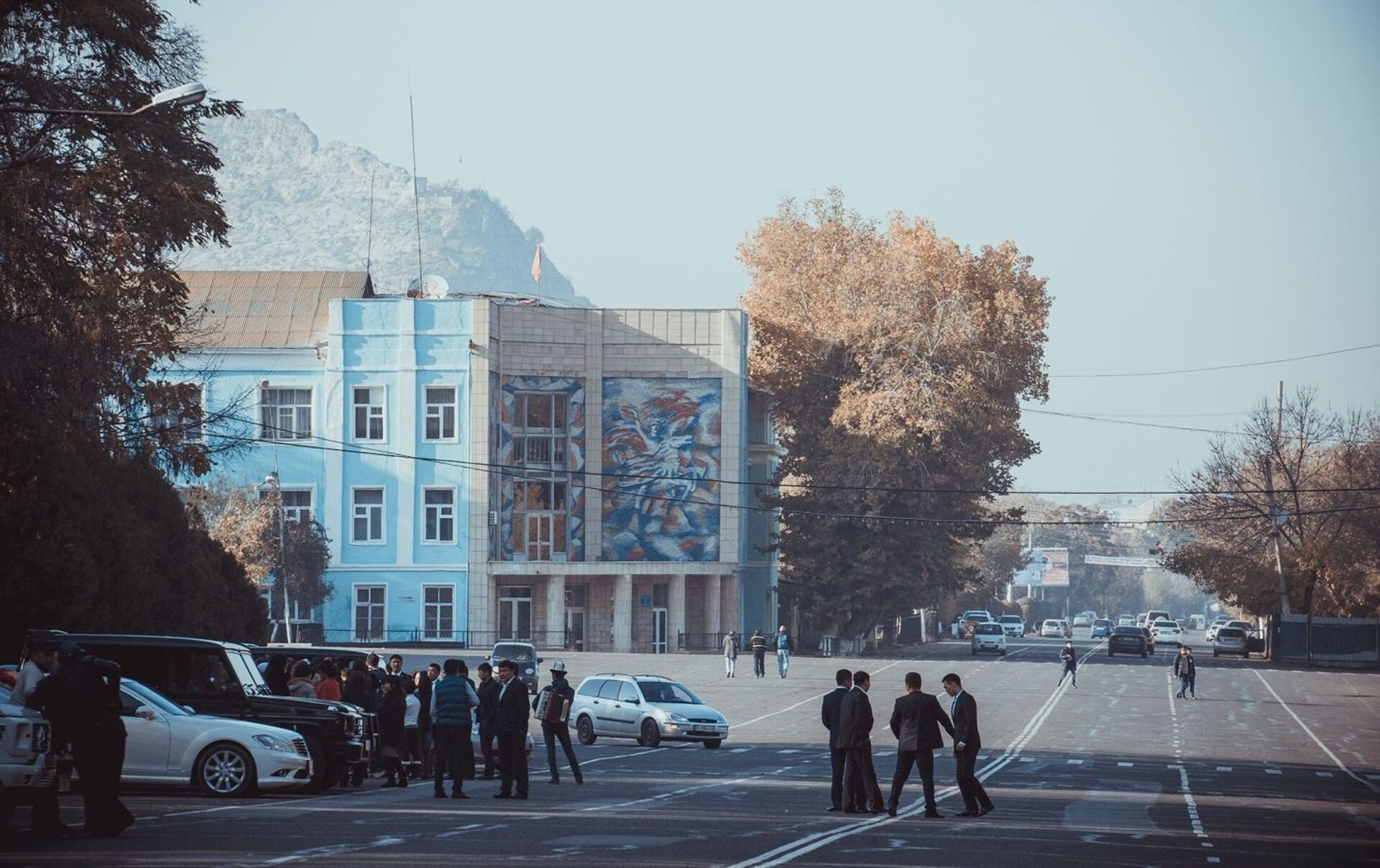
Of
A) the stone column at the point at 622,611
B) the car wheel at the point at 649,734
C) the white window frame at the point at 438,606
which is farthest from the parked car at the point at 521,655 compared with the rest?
the stone column at the point at 622,611

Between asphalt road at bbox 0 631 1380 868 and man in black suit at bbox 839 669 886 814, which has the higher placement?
man in black suit at bbox 839 669 886 814

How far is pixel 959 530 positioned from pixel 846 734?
206 feet

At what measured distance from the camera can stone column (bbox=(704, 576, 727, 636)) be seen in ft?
266

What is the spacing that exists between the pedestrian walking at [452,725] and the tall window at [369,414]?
5338cm

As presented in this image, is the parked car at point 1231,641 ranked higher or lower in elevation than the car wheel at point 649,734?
higher

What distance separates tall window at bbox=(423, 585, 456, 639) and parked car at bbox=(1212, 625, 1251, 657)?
36992 mm

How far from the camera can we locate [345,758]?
25.1m

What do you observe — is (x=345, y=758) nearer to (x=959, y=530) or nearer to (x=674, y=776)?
(x=674, y=776)

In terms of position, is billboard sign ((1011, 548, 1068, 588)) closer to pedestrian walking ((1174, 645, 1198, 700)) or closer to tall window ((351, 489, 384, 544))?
tall window ((351, 489, 384, 544))

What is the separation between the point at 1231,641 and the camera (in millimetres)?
87812

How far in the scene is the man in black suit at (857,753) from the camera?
2183 centimetres

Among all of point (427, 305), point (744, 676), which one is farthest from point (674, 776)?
point (427, 305)

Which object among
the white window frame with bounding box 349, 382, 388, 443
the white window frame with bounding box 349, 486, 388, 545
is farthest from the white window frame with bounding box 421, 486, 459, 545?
the white window frame with bounding box 349, 382, 388, 443

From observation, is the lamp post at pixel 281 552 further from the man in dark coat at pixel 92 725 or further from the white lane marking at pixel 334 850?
the white lane marking at pixel 334 850
